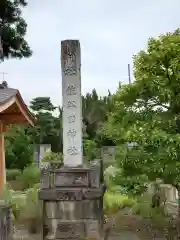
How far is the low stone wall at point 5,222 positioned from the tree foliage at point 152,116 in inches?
174

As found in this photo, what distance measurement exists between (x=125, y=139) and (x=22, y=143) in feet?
48.4

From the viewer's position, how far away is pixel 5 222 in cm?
422

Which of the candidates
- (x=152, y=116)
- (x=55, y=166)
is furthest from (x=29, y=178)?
(x=152, y=116)

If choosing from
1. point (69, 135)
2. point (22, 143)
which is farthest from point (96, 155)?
point (69, 135)

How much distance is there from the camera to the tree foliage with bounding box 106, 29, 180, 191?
27.0 feet

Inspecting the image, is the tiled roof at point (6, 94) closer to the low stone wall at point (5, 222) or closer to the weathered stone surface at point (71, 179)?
the weathered stone surface at point (71, 179)

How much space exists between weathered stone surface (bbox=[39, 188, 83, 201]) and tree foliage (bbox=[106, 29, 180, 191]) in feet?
4.11

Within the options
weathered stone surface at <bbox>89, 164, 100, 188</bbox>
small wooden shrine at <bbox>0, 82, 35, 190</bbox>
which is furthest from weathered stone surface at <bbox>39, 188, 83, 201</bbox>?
small wooden shrine at <bbox>0, 82, 35, 190</bbox>

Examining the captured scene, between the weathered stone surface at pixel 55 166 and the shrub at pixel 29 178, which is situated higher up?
the weathered stone surface at pixel 55 166

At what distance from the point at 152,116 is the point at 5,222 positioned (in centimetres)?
518

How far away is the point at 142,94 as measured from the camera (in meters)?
8.96

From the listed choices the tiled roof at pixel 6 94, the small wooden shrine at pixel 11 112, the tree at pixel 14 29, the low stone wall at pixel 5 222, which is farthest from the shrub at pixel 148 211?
the tree at pixel 14 29

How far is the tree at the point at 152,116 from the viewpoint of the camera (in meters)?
8.24

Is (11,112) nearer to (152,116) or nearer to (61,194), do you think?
(61,194)
